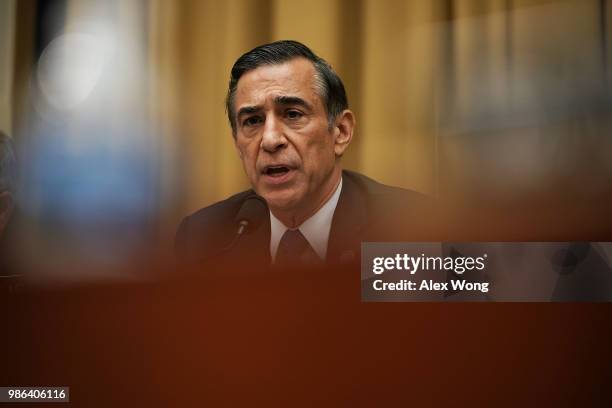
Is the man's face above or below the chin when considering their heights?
above

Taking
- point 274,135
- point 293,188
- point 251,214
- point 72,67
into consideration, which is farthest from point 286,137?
point 72,67

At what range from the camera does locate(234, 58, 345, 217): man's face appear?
1.72 m

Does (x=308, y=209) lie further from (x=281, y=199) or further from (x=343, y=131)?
(x=343, y=131)

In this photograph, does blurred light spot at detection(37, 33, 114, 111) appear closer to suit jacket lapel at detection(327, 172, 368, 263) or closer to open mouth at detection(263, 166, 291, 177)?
open mouth at detection(263, 166, 291, 177)

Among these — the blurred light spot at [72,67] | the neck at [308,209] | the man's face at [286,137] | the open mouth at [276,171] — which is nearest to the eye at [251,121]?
the man's face at [286,137]

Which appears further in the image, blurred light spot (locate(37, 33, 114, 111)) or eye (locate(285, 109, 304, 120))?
blurred light spot (locate(37, 33, 114, 111))

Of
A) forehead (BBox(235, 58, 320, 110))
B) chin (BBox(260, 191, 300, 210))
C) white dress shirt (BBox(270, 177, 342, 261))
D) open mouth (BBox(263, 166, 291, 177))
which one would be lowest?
white dress shirt (BBox(270, 177, 342, 261))

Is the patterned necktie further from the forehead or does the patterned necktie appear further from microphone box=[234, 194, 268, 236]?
the forehead

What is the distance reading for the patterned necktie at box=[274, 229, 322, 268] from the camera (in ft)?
5.83

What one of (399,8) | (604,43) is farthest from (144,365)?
(604,43)

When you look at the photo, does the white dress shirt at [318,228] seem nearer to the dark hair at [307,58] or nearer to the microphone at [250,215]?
the microphone at [250,215]

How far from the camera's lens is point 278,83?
1.72 metres

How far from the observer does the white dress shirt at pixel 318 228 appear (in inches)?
69.7

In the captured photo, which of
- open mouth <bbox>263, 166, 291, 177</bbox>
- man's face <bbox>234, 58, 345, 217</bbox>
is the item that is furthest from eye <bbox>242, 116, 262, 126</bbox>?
open mouth <bbox>263, 166, 291, 177</bbox>
